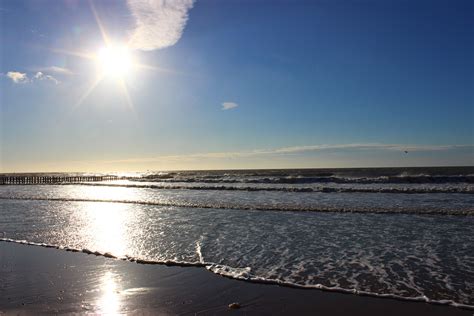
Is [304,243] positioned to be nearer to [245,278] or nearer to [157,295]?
[245,278]

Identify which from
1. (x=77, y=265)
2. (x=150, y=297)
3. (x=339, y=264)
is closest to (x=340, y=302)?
(x=339, y=264)

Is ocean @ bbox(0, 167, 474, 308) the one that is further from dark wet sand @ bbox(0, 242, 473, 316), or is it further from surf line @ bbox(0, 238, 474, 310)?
dark wet sand @ bbox(0, 242, 473, 316)

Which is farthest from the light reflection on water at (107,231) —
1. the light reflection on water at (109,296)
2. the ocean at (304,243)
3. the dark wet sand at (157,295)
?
the light reflection on water at (109,296)

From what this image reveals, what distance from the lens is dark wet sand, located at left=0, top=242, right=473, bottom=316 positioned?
6117 millimetres

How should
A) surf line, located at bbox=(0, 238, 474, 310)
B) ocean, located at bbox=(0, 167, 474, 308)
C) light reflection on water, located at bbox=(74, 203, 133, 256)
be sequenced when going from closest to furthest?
surf line, located at bbox=(0, 238, 474, 310) < ocean, located at bbox=(0, 167, 474, 308) < light reflection on water, located at bbox=(74, 203, 133, 256)

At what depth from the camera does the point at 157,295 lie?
6840 millimetres

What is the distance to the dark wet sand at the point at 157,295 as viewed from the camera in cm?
612

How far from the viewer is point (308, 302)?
6492mm

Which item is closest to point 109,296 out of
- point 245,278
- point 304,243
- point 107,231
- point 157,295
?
point 157,295

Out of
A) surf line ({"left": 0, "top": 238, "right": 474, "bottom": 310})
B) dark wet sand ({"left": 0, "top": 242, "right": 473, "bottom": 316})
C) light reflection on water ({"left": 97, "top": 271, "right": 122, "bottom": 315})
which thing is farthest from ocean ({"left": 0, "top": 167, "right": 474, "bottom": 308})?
light reflection on water ({"left": 97, "top": 271, "right": 122, "bottom": 315})

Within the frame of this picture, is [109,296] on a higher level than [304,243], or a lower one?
higher

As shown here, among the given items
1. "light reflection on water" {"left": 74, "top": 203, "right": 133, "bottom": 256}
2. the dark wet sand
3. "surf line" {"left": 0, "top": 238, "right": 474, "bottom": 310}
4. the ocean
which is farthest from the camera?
"light reflection on water" {"left": 74, "top": 203, "right": 133, "bottom": 256}

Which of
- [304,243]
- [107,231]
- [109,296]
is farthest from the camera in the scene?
[107,231]

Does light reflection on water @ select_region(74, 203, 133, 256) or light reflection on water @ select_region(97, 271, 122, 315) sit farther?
light reflection on water @ select_region(74, 203, 133, 256)
